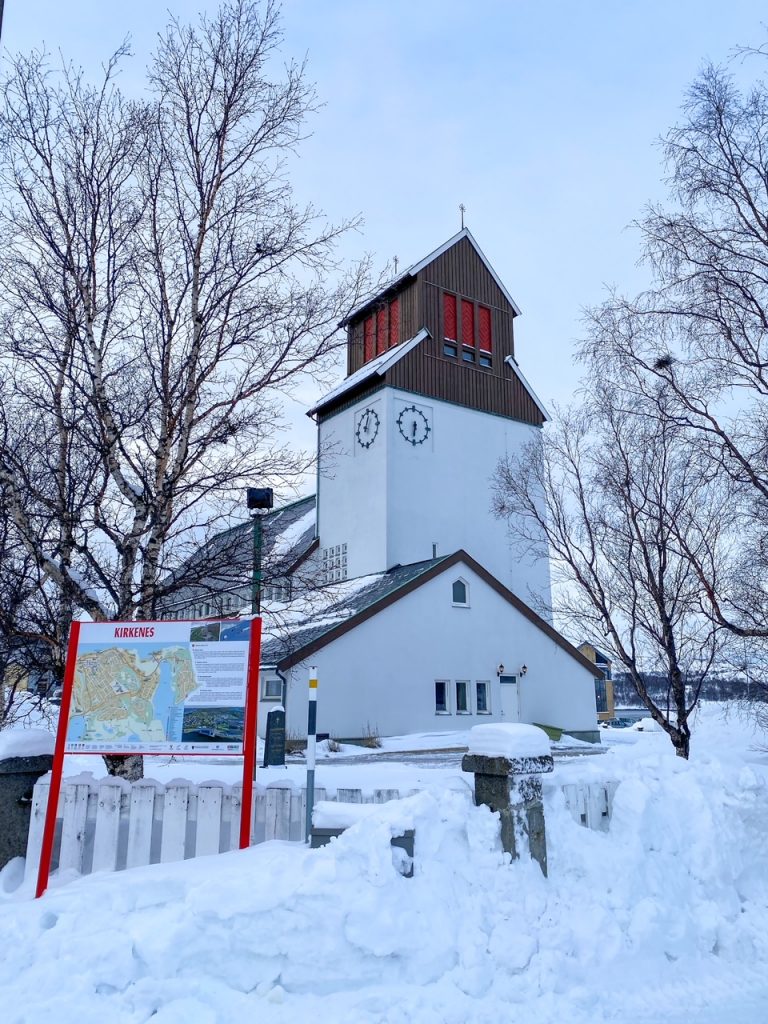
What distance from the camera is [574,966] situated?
17.3 feet

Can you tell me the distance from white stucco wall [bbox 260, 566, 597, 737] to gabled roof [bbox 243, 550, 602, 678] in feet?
0.72

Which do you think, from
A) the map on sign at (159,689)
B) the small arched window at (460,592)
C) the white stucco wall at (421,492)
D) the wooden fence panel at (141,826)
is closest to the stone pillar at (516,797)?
the map on sign at (159,689)

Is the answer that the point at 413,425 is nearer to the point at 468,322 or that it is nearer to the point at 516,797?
the point at 468,322

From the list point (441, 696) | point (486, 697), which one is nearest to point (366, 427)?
point (441, 696)

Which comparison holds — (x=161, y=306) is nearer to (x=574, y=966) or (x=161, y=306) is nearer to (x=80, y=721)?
(x=80, y=721)

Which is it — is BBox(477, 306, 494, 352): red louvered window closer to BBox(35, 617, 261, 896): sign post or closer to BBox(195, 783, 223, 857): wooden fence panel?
BBox(35, 617, 261, 896): sign post

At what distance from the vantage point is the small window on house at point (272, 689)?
20.0 metres

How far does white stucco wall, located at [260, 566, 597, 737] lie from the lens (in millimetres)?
20281

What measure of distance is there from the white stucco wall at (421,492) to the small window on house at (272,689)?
6536 millimetres

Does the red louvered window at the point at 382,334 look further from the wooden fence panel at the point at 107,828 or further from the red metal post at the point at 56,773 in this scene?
the wooden fence panel at the point at 107,828

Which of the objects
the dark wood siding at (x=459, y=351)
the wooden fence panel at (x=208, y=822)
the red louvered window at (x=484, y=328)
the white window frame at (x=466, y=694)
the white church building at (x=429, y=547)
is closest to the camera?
the wooden fence panel at (x=208, y=822)

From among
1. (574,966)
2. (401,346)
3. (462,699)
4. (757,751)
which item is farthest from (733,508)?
(401,346)

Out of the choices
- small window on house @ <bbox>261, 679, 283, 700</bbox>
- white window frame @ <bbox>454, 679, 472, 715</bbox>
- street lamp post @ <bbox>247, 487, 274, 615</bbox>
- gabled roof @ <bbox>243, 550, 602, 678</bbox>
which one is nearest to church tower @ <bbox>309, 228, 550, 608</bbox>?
gabled roof @ <bbox>243, 550, 602, 678</bbox>

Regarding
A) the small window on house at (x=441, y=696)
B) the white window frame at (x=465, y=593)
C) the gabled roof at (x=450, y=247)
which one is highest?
the gabled roof at (x=450, y=247)
